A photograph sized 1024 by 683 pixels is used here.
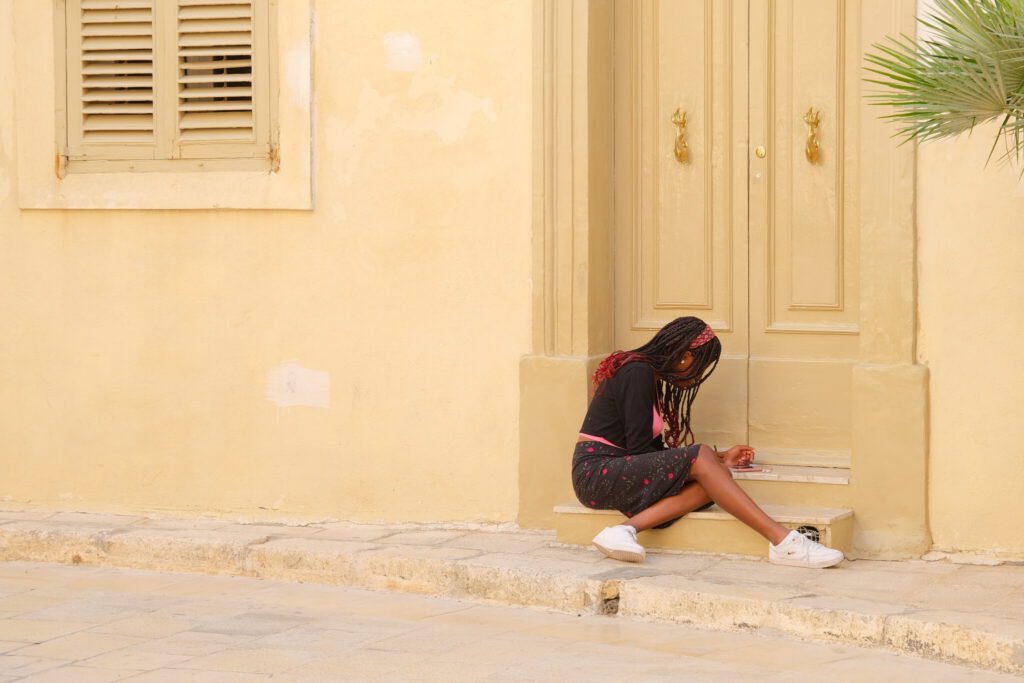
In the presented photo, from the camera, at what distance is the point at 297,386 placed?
7.70 metres

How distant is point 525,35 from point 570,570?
8.24 ft

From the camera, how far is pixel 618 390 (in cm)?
679

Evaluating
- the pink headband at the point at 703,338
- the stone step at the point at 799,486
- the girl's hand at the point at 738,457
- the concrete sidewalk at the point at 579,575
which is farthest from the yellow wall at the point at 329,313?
the stone step at the point at 799,486

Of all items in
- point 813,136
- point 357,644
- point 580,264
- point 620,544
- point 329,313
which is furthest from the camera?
point 329,313

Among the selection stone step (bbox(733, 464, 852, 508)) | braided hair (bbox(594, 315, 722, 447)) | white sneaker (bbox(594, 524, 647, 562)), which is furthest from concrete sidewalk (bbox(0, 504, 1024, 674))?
braided hair (bbox(594, 315, 722, 447))

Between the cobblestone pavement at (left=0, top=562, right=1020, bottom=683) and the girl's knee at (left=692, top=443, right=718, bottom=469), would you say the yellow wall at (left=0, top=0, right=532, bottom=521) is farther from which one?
the girl's knee at (left=692, top=443, right=718, bottom=469)

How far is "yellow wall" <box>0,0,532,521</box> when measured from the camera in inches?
291

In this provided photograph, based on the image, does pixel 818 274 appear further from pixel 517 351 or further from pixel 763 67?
pixel 517 351

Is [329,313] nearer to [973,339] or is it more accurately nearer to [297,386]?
[297,386]

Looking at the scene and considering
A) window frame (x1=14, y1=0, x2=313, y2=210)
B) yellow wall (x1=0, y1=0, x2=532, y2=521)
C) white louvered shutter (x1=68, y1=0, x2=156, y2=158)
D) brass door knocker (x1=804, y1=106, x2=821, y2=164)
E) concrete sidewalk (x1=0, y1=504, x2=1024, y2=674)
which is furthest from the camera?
white louvered shutter (x1=68, y1=0, x2=156, y2=158)

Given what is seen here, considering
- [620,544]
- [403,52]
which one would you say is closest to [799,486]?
[620,544]

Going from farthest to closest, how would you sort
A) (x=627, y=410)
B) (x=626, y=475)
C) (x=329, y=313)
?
(x=329, y=313) → (x=627, y=410) → (x=626, y=475)

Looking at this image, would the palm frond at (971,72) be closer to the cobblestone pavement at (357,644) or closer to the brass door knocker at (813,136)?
the brass door knocker at (813,136)

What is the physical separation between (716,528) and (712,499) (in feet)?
0.50
